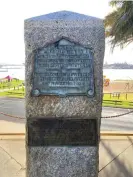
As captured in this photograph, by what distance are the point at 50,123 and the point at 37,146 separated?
0.32 meters

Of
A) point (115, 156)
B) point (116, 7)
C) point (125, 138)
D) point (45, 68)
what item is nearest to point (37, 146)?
point (45, 68)

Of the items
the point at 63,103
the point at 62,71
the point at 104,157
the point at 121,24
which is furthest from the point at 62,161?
the point at 121,24

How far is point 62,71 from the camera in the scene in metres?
3.90

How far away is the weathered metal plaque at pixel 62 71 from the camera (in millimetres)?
3889

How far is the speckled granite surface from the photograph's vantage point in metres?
3.87

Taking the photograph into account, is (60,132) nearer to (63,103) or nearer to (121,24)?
(63,103)

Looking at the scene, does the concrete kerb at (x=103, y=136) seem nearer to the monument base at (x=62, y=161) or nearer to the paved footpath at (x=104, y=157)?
the paved footpath at (x=104, y=157)

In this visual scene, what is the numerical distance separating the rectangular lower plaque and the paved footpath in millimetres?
1240

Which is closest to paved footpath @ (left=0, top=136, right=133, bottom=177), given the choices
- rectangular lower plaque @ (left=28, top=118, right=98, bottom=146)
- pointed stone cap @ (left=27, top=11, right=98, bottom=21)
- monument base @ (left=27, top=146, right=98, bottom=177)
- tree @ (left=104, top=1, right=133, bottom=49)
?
monument base @ (left=27, top=146, right=98, bottom=177)

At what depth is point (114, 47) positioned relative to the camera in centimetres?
1149

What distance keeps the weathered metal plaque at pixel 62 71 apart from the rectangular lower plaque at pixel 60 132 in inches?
14.0

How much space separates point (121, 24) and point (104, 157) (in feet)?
18.4

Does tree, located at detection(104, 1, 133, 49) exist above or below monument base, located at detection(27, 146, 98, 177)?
above

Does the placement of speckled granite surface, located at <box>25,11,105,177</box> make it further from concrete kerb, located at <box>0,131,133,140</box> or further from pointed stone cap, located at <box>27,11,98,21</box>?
concrete kerb, located at <box>0,131,133,140</box>
